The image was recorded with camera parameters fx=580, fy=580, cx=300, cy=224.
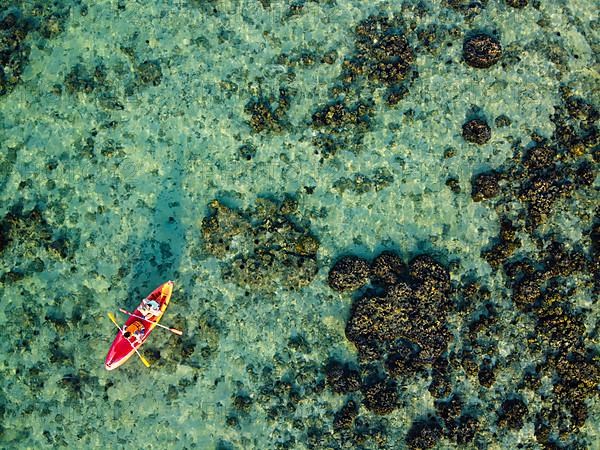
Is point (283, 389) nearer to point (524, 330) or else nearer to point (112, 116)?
point (524, 330)

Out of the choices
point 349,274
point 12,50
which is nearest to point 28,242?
point 12,50

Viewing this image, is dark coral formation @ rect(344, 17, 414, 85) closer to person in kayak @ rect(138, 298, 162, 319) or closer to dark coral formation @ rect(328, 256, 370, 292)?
dark coral formation @ rect(328, 256, 370, 292)

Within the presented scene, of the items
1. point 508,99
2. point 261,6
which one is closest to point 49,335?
point 261,6

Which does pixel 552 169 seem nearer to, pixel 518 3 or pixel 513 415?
pixel 518 3

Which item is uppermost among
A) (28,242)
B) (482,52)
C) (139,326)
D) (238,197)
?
(482,52)

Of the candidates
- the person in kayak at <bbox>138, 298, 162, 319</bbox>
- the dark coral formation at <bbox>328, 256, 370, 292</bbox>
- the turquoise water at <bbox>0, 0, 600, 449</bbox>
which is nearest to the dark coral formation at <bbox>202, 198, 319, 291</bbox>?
the turquoise water at <bbox>0, 0, 600, 449</bbox>
